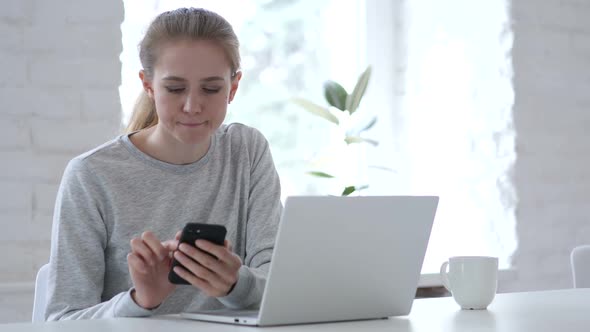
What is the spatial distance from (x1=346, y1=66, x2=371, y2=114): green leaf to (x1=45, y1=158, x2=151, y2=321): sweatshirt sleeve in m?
1.31

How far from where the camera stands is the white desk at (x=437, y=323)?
993 millimetres

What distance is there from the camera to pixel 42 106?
7.04 feet

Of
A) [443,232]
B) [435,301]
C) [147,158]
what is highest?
[147,158]

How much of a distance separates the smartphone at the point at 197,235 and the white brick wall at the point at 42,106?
3.57ft

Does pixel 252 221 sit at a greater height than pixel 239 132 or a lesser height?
lesser

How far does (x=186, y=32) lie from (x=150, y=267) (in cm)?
53

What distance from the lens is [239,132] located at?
1748 millimetres

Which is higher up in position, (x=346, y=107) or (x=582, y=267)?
(x=346, y=107)

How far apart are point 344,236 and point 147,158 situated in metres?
0.66

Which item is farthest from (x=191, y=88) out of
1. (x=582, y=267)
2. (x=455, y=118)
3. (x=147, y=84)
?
(x=455, y=118)

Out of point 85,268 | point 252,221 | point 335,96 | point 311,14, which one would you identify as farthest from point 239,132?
point 311,14

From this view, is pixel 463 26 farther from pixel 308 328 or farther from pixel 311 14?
pixel 308 328

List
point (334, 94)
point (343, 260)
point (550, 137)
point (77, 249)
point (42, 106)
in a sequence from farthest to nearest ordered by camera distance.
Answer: point (550, 137) < point (334, 94) < point (42, 106) < point (77, 249) < point (343, 260)

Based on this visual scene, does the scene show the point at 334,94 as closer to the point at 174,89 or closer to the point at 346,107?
the point at 346,107
